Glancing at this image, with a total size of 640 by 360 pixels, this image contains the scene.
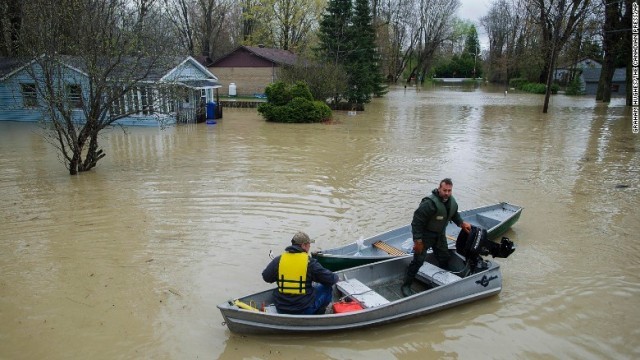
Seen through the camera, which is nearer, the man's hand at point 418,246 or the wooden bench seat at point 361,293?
the wooden bench seat at point 361,293

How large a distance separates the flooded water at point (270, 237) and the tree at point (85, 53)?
5.22 ft

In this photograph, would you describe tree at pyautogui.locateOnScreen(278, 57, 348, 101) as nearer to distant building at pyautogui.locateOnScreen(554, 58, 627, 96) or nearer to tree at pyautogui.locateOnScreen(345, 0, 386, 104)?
→ tree at pyautogui.locateOnScreen(345, 0, 386, 104)

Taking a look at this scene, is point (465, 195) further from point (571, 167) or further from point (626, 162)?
point (626, 162)

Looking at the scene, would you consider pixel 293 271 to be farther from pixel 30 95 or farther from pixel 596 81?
pixel 596 81

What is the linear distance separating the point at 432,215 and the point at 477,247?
2.87 feet

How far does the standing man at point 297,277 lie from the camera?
5.86 meters

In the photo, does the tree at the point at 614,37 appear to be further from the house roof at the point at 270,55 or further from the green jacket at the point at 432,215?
the green jacket at the point at 432,215

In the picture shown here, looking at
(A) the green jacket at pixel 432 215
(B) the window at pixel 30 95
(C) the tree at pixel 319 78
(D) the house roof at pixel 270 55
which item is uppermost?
(D) the house roof at pixel 270 55

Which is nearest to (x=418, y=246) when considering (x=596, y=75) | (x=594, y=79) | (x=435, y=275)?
(x=435, y=275)

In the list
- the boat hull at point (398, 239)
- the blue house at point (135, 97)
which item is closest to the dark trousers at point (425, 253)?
the boat hull at point (398, 239)

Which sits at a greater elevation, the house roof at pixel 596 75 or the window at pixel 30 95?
the house roof at pixel 596 75

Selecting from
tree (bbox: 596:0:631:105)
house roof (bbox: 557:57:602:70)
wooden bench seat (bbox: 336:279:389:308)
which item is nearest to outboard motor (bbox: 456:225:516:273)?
wooden bench seat (bbox: 336:279:389:308)

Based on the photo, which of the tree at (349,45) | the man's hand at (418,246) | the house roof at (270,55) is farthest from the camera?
the house roof at (270,55)

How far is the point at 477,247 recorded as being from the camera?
7.15 meters
